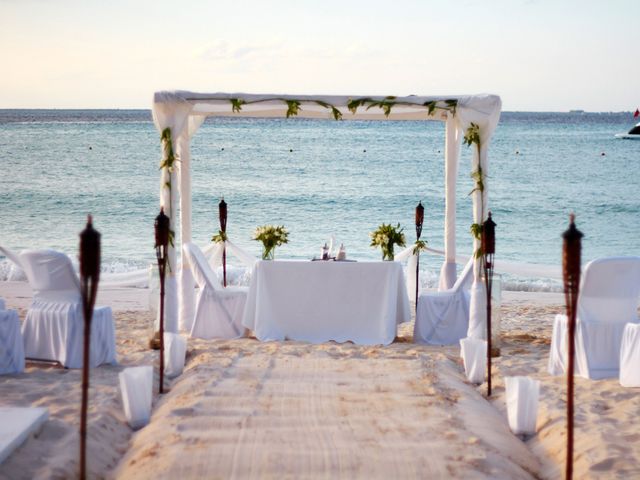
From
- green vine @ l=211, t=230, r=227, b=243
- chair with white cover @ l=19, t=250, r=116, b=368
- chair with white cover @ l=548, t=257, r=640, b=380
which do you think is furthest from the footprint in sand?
green vine @ l=211, t=230, r=227, b=243

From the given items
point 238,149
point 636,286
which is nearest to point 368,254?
point 636,286

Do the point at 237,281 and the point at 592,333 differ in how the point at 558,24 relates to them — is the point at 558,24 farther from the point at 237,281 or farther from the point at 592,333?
the point at 592,333

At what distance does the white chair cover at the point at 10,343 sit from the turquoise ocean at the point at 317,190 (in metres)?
8.44

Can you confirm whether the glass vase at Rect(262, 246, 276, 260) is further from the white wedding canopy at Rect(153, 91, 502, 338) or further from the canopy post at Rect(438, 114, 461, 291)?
the canopy post at Rect(438, 114, 461, 291)

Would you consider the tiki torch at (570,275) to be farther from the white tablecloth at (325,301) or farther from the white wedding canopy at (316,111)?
the white tablecloth at (325,301)

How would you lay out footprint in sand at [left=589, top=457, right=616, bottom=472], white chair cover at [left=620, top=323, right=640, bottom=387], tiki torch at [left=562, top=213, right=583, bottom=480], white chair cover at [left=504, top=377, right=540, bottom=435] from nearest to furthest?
tiki torch at [left=562, top=213, right=583, bottom=480], footprint in sand at [left=589, top=457, right=616, bottom=472], white chair cover at [left=504, top=377, right=540, bottom=435], white chair cover at [left=620, top=323, right=640, bottom=387]

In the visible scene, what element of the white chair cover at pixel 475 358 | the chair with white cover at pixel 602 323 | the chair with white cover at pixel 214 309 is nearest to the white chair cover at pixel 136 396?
the white chair cover at pixel 475 358

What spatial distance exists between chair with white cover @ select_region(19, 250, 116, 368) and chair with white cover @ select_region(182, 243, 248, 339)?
4.67 ft

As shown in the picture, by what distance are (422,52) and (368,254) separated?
888cm

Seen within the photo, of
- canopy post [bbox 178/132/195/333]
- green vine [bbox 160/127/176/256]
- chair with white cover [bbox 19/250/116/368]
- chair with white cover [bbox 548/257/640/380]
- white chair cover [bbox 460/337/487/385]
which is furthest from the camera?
canopy post [bbox 178/132/195/333]

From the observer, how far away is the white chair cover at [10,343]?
23.5ft

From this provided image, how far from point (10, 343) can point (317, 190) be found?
2321cm

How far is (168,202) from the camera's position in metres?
8.58

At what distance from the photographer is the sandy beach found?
4805 mm
